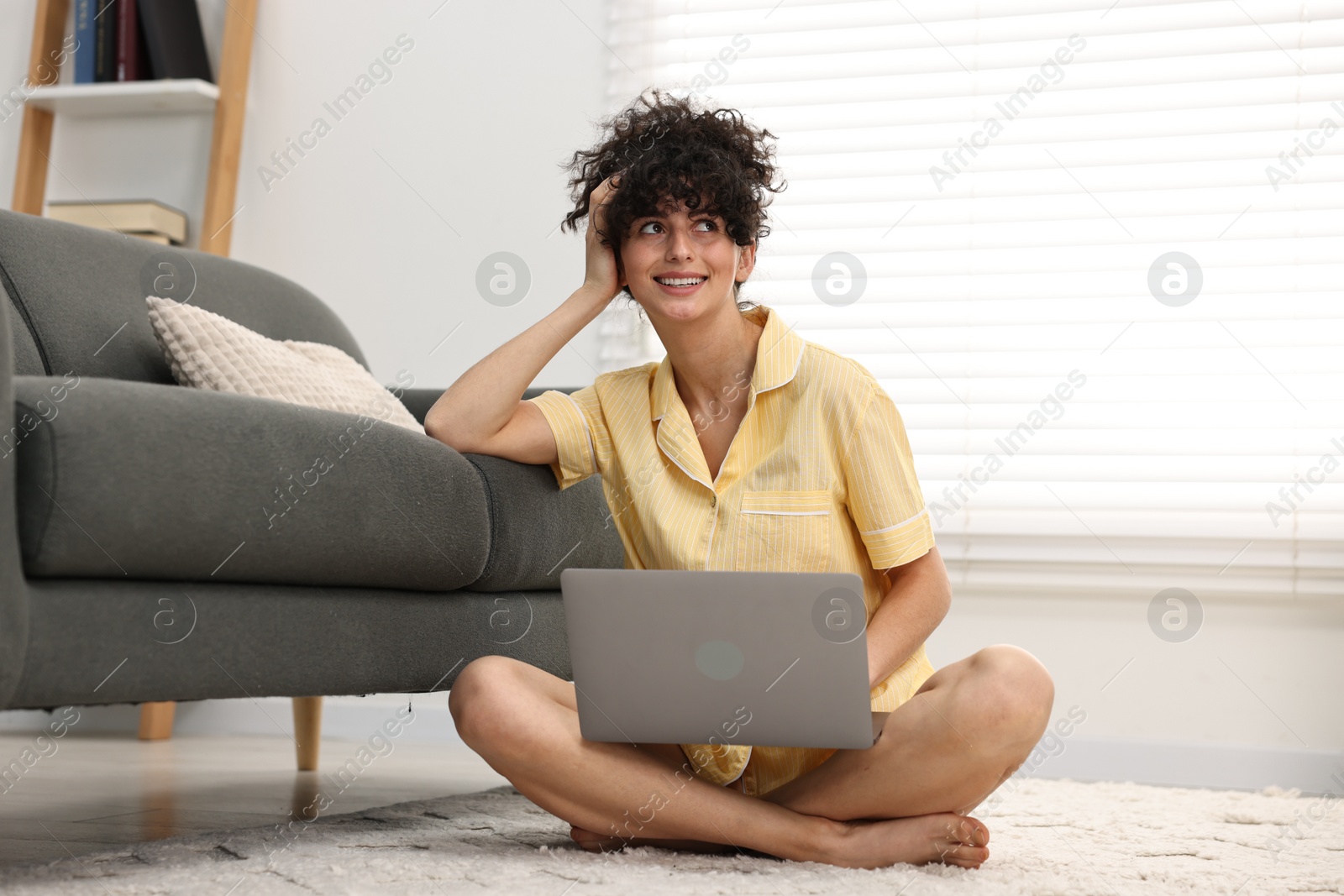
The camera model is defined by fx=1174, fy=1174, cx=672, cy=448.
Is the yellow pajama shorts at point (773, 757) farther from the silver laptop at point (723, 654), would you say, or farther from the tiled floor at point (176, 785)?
the tiled floor at point (176, 785)

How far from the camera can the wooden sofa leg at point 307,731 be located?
2.11m

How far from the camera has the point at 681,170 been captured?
140 cm

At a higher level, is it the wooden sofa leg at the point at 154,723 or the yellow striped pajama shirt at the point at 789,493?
the yellow striped pajama shirt at the point at 789,493

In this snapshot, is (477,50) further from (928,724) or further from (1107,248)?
(928,724)

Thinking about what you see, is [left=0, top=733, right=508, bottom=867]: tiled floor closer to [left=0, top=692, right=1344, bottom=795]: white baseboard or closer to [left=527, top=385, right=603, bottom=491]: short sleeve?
[left=0, top=692, right=1344, bottom=795]: white baseboard

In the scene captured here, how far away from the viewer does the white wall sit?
9.25 feet

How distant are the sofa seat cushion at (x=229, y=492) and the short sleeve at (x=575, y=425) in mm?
120

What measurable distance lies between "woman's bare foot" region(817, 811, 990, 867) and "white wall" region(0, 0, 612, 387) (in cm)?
170

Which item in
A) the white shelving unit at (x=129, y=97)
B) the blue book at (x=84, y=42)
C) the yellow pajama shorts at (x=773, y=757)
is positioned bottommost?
the yellow pajama shorts at (x=773, y=757)

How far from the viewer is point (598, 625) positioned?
3.71ft

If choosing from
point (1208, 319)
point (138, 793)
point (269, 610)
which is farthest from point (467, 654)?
point (1208, 319)

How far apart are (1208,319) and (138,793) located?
217 cm

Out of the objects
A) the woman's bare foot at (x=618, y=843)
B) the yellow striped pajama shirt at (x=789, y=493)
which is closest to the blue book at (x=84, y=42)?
the yellow striped pajama shirt at (x=789, y=493)

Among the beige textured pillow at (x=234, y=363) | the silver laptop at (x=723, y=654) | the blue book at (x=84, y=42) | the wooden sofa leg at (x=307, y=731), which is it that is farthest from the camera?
the blue book at (x=84, y=42)
